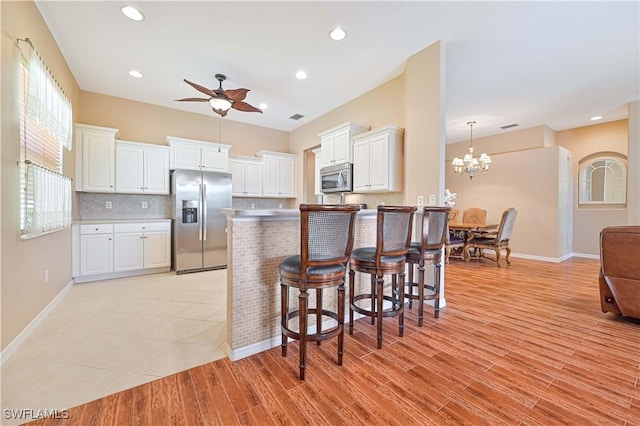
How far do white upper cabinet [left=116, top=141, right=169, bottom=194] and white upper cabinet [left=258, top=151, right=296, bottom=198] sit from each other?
76.2 inches

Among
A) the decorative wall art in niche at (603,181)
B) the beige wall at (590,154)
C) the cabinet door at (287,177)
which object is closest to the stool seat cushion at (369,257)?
the cabinet door at (287,177)

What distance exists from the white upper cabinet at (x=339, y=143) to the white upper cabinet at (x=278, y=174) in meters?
1.60

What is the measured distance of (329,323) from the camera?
2.42 m

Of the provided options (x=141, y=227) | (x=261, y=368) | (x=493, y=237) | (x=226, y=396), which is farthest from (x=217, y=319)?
(x=493, y=237)

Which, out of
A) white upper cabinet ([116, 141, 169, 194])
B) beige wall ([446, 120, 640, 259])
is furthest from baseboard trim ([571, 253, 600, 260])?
white upper cabinet ([116, 141, 169, 194])

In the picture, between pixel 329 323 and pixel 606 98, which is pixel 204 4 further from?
pixel 606 98

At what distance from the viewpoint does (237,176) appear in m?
5.55

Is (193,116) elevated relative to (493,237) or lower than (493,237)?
elevated

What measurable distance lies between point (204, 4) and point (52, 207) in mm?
2606

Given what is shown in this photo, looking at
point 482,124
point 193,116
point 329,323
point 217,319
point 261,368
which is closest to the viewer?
point 261,368

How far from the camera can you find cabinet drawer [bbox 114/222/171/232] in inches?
162

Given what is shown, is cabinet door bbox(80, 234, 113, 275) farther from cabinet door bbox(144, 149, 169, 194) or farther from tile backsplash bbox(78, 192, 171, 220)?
cabinet door bbox(144, 149, 169, 194)

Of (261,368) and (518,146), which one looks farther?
(518,146)

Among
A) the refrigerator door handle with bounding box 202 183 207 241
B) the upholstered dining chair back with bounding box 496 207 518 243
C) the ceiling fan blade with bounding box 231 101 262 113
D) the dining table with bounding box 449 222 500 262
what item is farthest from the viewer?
the dining table with bounding box 449 222 500 262
